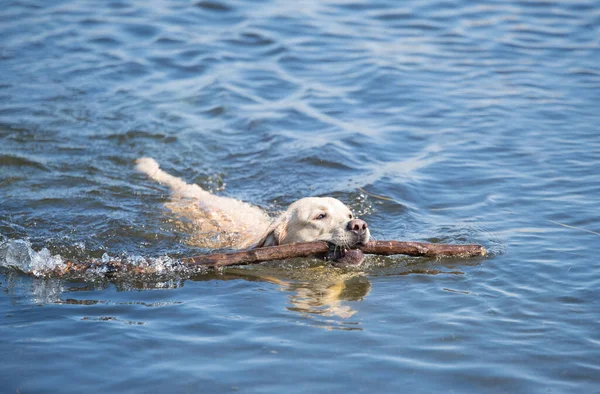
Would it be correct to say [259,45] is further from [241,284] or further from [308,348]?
[308,348]

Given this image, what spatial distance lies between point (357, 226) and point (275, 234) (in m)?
0.92

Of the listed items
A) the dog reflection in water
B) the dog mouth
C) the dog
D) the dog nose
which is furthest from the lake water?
the dog nose

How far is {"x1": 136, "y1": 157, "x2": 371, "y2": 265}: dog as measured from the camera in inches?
274

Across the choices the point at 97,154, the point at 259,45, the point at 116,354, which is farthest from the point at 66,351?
the point at 259,45

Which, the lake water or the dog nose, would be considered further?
the dog nose

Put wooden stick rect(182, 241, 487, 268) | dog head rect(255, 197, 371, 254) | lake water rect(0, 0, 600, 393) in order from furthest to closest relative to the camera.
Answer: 1. dog head rect(255, 197, 371, 254)
2. wooden stick rect(182, 241, 487, 268)
3. lake water rect(0, 0, 600, 393)

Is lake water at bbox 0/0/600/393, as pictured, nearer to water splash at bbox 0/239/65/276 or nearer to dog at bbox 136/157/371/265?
water splash at bbox 0/239/65/276

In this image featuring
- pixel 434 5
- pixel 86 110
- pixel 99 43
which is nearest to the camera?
pixel 86 110

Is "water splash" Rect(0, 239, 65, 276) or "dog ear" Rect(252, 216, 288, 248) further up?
"dog ear" Rect(252, 216, 288, 248)

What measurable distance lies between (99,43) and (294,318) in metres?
11.6

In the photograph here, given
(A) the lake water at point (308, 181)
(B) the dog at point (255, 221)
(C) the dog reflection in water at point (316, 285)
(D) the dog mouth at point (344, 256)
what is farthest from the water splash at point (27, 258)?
(D) the dog mouth at point (344, 256)

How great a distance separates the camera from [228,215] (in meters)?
8.81

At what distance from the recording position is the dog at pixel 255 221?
6953 millimetres

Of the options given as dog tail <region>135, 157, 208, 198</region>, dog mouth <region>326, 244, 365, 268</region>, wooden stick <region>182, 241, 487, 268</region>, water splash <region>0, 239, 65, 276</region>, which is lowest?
dog tail <region>135, 157, 208, 198</region>
